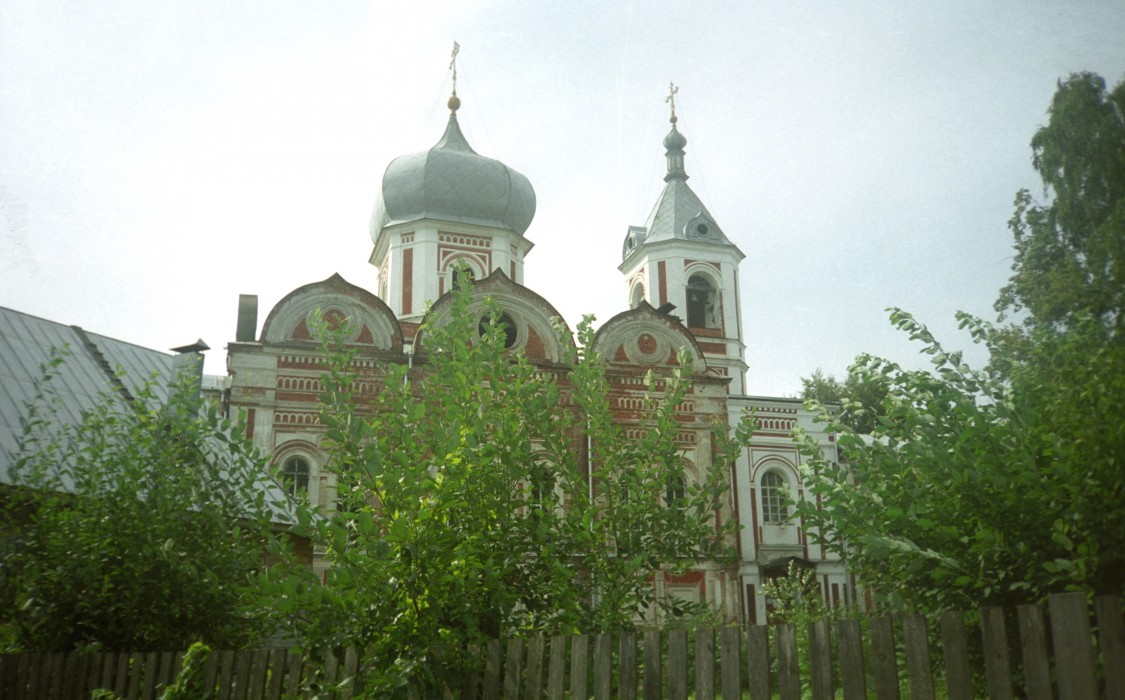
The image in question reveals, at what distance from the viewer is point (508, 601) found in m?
4.35

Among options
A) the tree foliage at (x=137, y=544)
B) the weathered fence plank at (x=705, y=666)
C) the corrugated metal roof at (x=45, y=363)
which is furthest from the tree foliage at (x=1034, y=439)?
the corrugated metal roof at (x=45, y=363)

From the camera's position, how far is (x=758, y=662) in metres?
3.77

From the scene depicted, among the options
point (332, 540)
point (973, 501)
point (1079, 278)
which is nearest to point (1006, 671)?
point (973, 501)

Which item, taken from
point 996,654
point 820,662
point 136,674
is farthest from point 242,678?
point 996,654

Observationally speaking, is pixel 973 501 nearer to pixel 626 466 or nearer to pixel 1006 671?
pixel 1006 671

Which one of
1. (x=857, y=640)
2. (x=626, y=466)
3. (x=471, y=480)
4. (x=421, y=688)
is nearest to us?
(x=857, y=640)

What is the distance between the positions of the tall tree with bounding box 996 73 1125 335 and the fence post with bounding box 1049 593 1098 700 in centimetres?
83

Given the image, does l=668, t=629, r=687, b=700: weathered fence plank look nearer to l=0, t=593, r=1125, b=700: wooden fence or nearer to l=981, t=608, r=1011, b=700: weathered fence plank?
l=0, t=593, r=1125, b=700: wooden fence

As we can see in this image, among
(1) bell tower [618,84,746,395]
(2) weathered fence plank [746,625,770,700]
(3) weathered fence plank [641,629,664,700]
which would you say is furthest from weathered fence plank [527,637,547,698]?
(1) bell tower [618,84,746,395]

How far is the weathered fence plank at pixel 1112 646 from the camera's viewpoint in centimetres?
283

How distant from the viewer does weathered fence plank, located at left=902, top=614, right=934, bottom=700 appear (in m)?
3.31

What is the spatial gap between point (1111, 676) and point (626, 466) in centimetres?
262

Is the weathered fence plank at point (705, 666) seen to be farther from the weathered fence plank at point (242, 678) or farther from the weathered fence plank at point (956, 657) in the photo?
the weathered fence plank at point (242, 678)

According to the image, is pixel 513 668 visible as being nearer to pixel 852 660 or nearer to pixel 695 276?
pixel 852 660
